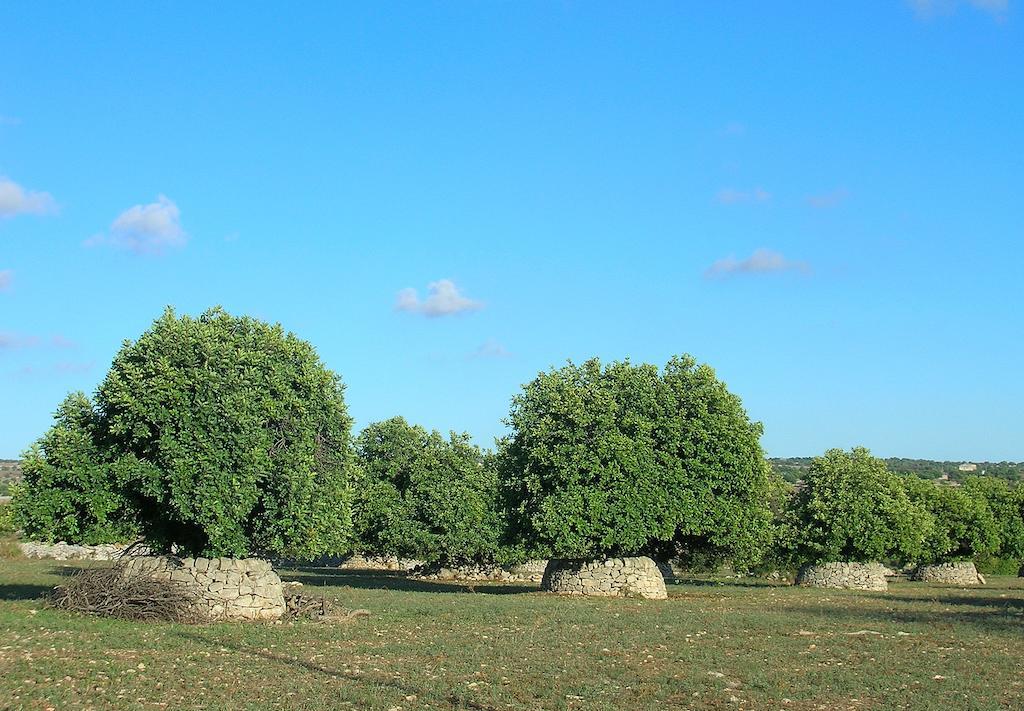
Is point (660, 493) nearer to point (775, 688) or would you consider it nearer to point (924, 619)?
point (924, 619)

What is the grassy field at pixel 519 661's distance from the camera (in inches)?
628

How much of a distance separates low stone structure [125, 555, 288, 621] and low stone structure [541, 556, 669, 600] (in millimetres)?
14799

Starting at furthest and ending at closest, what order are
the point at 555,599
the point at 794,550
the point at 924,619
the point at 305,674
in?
the point at 794,550
the point at 555,599
the point at 924,619
the point at 305,674

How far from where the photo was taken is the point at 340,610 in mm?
26969

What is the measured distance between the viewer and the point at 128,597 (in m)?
25.2

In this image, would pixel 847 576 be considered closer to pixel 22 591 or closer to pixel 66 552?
pixel 22 591

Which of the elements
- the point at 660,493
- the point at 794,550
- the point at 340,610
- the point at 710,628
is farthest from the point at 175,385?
the point at 794,550

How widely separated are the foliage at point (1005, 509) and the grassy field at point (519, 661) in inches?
1820

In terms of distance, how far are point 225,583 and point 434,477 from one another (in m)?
27.8

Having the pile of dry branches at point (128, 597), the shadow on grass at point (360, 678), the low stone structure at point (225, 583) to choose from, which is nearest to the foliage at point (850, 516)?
the low stone structure at point (225, 583)

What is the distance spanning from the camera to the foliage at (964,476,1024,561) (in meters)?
71.2

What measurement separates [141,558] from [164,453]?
3608 millimetres

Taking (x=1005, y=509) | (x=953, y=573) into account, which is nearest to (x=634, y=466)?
(x=953, y=573)

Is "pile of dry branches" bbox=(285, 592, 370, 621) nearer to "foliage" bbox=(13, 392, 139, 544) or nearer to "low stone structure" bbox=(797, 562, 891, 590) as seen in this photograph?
"foliage" bbox=(13, 392, 139, 544)
